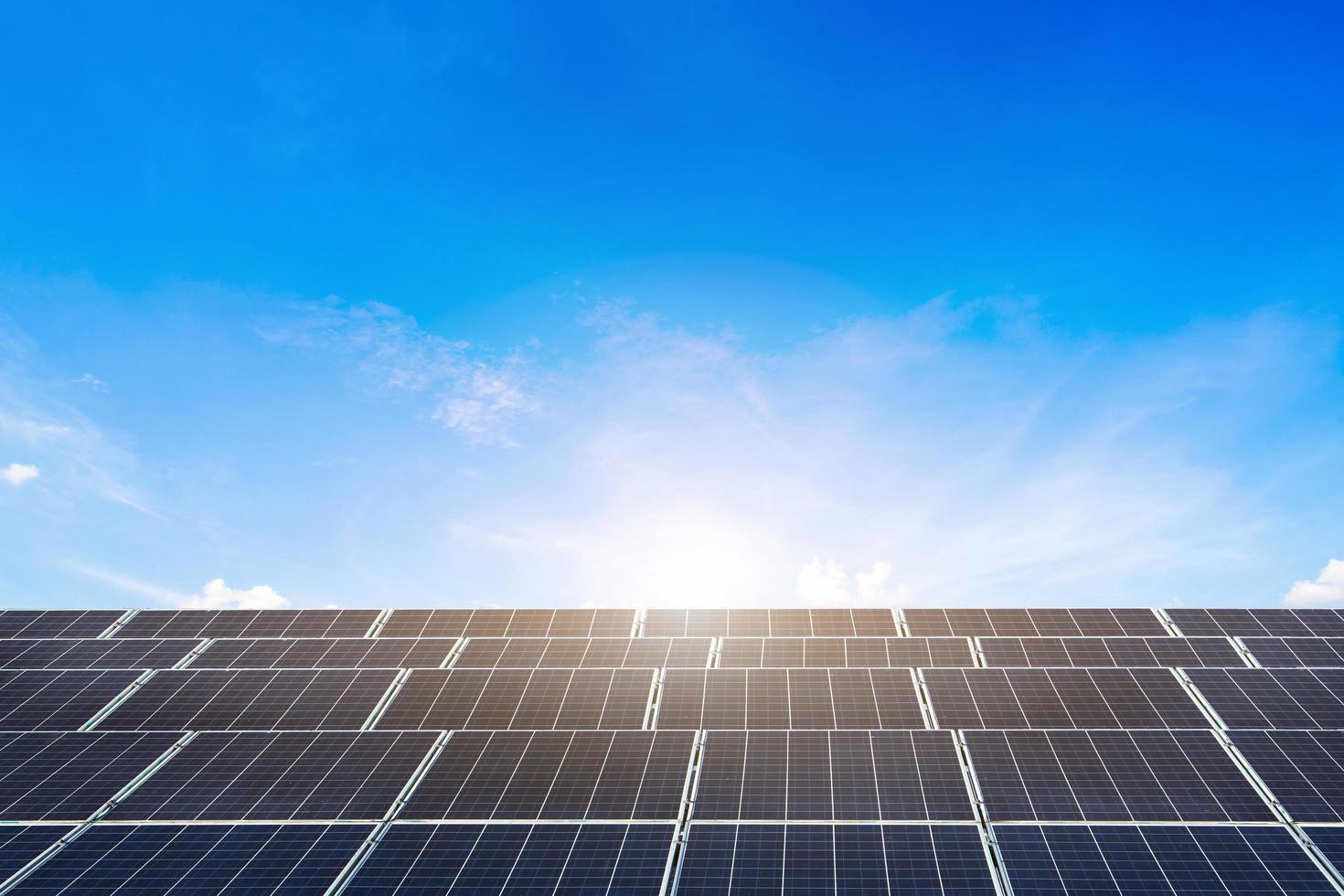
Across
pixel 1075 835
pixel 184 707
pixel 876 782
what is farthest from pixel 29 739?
pixel 1075 835

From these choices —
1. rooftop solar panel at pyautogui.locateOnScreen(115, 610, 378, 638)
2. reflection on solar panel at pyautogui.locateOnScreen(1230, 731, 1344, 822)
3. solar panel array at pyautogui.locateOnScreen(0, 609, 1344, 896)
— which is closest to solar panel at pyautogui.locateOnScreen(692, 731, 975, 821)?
solar panel array at pyautogui.locateOnScreen(0, 609, 1344, 896)

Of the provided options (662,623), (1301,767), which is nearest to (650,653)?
(662,623)

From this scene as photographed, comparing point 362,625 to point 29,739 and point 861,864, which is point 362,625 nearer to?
point 29,739

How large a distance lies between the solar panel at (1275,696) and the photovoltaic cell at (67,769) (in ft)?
116

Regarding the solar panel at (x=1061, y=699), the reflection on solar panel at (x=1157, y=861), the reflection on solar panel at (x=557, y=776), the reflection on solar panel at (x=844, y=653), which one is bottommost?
the reflection on solar panel at (x=1157, y=861)

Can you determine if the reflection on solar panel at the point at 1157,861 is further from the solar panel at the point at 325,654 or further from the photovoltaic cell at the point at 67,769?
the photovoltaic cell at the point at 67,769

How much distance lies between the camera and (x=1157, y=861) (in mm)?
16000

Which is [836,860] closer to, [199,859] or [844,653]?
[844,653]

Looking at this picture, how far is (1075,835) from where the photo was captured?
16.8 meters

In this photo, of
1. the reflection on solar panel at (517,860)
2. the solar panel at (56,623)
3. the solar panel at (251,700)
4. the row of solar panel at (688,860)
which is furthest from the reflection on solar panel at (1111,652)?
the solar panel at (56,623)

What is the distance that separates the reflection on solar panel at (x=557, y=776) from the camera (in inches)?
726

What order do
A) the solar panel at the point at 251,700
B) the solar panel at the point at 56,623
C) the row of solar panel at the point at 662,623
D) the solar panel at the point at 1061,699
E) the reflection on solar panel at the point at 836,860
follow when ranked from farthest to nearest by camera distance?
the solar panel at the point at 56,623
the row of solar panel at the point at 662,623
the solar panel at the point at 251,700
the solar panel at the point at 1061,699
the reflection on solar panel at the point at 836,860

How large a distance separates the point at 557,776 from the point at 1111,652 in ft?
74.8

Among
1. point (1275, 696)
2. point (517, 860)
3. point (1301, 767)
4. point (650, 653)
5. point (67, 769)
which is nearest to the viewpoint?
point (517, 860)
